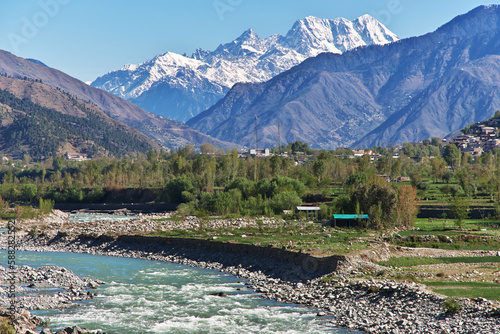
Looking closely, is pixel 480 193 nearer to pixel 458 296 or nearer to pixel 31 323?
pixel 458 296

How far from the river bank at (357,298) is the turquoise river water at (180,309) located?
1.67m

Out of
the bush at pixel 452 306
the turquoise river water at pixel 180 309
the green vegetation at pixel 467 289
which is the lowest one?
the turquoise river water at pixel 180 309

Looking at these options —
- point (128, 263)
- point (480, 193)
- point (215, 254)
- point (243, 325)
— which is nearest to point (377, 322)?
point (243, 325)

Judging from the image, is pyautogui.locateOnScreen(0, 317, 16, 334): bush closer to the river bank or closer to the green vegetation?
the river bank

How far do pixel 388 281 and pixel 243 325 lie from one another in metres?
12.7

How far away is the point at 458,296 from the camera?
115 feet

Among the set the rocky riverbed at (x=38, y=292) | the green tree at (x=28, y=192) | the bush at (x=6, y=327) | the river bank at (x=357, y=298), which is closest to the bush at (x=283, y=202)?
the river bank at (x=357, y=298)

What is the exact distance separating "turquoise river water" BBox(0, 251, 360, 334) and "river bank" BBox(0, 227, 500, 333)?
167 centimetres

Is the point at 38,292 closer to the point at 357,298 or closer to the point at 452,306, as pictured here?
the point at 357,298

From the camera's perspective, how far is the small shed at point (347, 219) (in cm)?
7938

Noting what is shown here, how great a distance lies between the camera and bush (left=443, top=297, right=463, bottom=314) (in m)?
32.5

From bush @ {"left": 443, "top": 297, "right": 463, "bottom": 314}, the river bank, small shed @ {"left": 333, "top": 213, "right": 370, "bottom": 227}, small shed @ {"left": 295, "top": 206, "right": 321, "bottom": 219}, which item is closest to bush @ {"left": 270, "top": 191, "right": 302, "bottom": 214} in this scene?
small shed @ {"left": 295, "top": 206, "right": 321, "bottom": 219}

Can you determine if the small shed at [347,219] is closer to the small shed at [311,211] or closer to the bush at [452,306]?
the small shed at [311,211]

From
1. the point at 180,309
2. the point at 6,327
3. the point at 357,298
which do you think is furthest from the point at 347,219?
the point at 6,327
